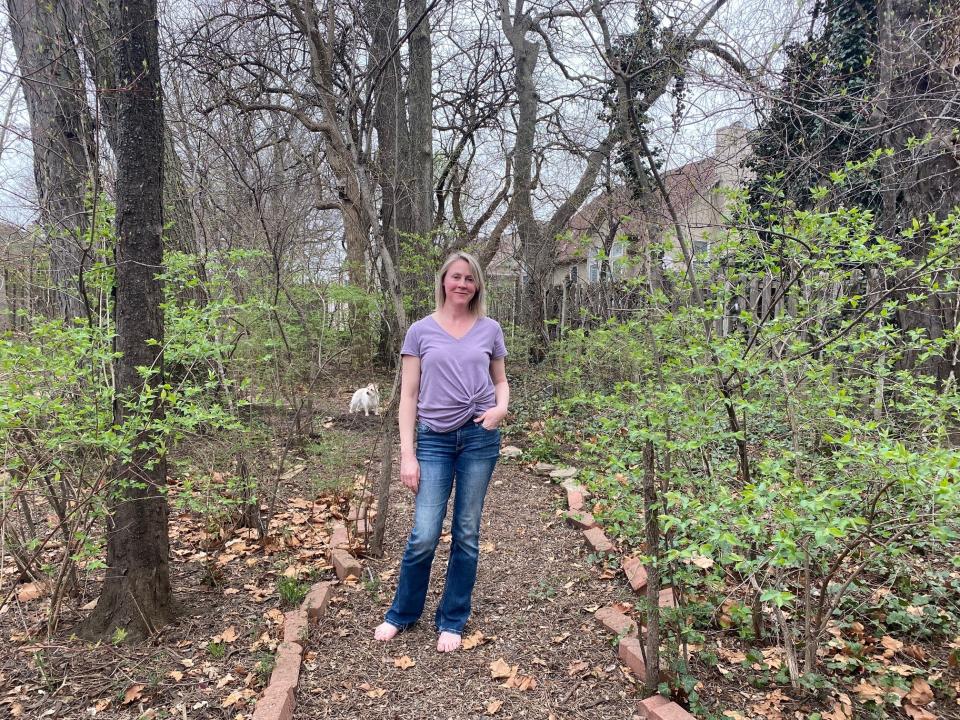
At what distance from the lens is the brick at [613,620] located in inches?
106

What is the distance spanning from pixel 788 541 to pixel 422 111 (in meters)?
9.01

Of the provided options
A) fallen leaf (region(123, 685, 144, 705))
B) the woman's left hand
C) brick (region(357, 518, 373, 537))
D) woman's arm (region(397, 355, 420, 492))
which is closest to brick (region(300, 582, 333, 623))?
brick (region(357, 518, 373, 537))

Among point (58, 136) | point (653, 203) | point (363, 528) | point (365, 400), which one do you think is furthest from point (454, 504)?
point (365, 400)

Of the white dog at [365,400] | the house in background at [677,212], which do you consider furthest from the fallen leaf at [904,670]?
the white dog at [365,400]

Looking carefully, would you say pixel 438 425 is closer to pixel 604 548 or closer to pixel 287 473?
pixel 604 548

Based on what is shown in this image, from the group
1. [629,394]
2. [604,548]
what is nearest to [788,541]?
[629,394]

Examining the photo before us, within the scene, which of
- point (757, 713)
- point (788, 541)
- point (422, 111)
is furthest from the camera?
point (422, 111)

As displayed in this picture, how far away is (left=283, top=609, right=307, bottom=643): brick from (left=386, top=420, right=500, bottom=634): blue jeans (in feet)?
1.75

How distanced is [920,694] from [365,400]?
5.43 m

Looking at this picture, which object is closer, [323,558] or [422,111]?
[323,558]

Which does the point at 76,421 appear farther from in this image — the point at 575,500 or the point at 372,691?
the point at 575,500

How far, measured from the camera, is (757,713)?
2146 mm

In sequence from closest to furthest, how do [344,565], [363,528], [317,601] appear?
[317,601] → [344,565] → [363,528]

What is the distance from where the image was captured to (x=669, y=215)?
13.6 ft
